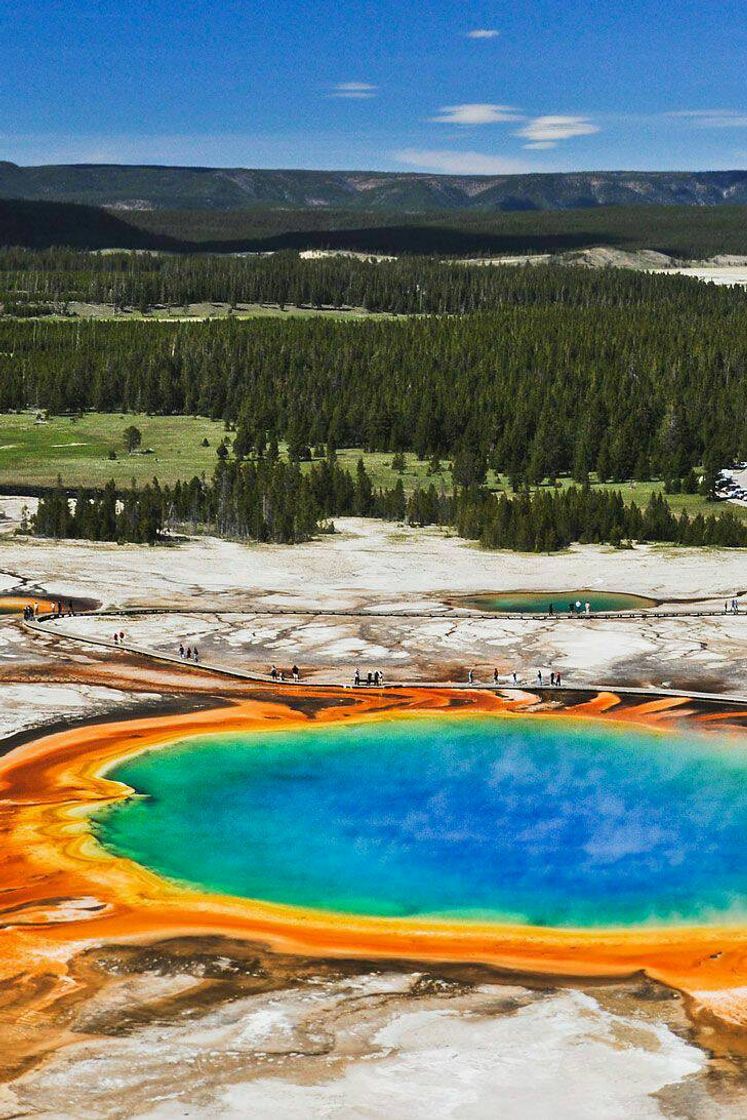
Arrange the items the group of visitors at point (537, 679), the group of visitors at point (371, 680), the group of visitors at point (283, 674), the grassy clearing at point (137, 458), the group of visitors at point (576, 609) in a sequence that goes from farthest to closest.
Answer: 1. the grassy clearing at point (137, 458)
2. the group of visitors at point (576, 609)
3. the group of visitors at point (283, 674)
4. the group of visitors at point (371, 680)
5. the group of visitors at point (537, 679)

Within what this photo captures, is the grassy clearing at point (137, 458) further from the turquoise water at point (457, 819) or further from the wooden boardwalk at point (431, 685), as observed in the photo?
the turquoise water at point (457, 819)

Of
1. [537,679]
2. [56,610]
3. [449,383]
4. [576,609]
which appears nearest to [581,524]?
[576,609]

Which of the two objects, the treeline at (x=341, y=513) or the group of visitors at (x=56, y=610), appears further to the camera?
the treeline at (x=341, y=513)

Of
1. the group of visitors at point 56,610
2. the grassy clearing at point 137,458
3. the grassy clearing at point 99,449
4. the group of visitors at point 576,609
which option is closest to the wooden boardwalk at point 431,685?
the group of visitors at point 56,610

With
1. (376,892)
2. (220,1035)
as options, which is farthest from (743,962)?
(220,1035)

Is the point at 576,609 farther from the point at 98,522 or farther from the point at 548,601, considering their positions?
the point at 98,522
